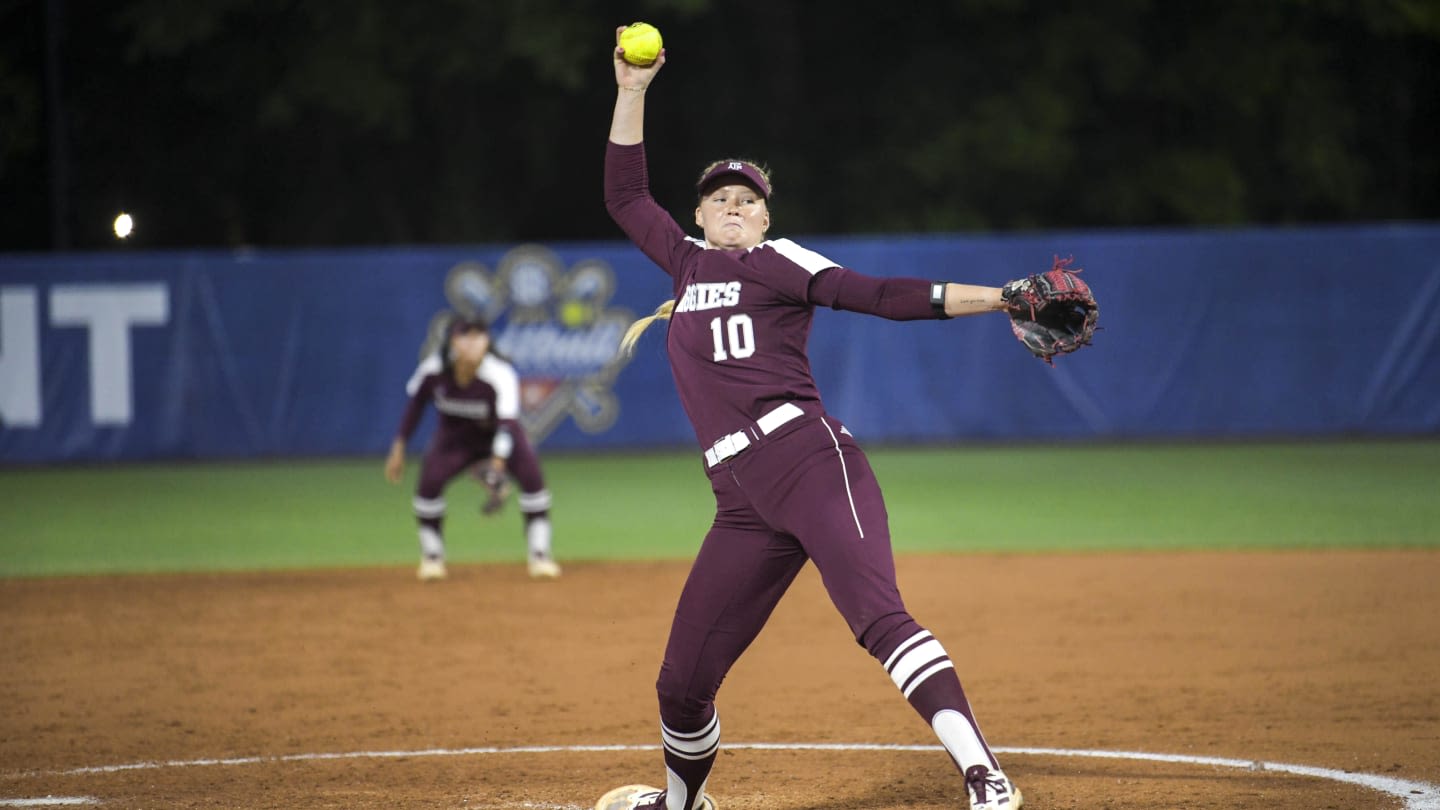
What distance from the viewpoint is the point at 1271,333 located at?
21656 mm

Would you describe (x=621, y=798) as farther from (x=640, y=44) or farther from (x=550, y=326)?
(x=550, y=326)

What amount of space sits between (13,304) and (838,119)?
Result: 606 inches

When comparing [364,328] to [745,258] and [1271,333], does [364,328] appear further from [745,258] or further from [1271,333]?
[745,258]

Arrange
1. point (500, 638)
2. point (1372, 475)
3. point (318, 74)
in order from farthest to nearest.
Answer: point (318, 74), point (1372, 475), point (500, 638)

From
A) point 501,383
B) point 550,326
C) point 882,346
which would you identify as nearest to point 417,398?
point 501,383

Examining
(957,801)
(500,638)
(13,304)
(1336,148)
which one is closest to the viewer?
(957,801)

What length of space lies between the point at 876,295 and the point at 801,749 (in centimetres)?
261

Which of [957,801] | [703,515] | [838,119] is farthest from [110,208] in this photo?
[957,801]

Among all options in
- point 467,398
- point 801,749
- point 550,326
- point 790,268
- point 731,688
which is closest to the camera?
point 790,268

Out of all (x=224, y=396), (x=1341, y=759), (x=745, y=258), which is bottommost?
(x=224, y=396)

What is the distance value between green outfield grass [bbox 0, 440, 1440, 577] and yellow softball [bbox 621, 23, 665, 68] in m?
7.84

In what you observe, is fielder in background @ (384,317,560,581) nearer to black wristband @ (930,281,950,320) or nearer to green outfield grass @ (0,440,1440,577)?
green outfield grass @ (0,440,1440,577)

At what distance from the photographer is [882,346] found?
21.6m

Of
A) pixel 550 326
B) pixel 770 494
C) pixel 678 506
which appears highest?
pixel 770 494
